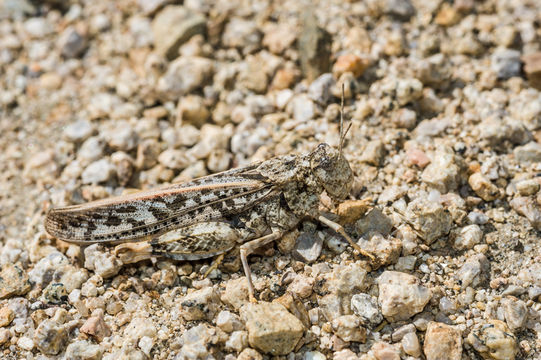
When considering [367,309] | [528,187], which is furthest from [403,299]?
[528,187]

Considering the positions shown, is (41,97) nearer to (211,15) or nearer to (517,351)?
(211,15)

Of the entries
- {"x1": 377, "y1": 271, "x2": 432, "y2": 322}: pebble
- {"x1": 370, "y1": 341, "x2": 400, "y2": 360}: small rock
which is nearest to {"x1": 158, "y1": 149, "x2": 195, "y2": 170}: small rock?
{"x1": 377, "y1": 271, "x2": 432, "y2": 322}: pebble

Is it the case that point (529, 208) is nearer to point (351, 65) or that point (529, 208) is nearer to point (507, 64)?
point (507, 64)

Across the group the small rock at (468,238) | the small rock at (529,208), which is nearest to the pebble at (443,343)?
the small rock at (468,238)

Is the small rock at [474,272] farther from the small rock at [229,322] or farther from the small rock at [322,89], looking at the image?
the small rock at [322,89]

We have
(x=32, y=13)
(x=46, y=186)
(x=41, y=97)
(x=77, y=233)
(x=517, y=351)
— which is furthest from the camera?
(x=32, y=13)

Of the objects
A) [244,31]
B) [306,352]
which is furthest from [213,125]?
[306,352]
